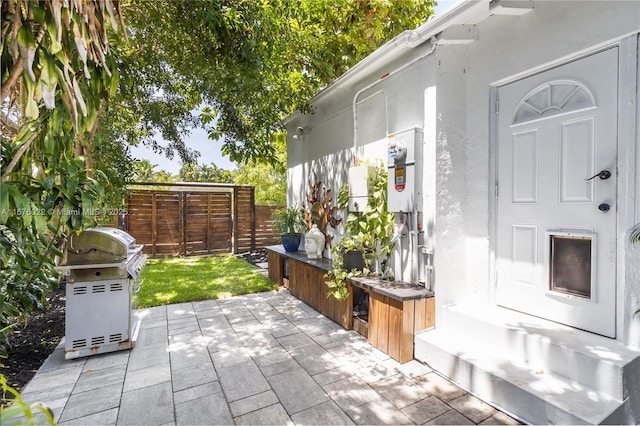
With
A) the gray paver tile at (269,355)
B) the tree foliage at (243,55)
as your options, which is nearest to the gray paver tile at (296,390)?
the gray paver tile at (269,355)

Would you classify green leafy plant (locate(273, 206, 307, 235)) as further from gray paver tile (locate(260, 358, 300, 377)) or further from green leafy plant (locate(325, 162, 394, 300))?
gray paver tile (locate(260, 358, 300, 377))

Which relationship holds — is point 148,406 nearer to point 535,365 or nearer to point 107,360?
point 107,360

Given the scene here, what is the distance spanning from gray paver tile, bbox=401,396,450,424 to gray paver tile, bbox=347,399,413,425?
2.3 inches

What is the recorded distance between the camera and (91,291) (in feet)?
11.0

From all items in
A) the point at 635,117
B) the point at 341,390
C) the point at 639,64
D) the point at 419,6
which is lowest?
the point at 341,390

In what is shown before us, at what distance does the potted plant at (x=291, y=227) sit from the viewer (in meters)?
6.12

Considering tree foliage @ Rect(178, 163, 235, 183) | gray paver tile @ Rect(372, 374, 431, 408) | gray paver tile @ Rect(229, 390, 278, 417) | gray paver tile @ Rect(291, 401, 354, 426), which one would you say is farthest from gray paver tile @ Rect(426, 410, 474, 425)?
tree foliage @ Rect(178, 163, 235, 183)

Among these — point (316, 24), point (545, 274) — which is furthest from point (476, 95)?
point (316, 24)

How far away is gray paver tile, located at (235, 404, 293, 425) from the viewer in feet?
7.78

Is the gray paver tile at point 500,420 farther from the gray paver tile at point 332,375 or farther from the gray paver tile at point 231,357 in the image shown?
the gray paver tile at point 231,357

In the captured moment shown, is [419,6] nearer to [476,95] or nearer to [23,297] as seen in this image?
[476,95]

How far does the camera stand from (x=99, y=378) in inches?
118

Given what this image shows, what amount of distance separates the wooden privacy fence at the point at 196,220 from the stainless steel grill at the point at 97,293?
6.08 m

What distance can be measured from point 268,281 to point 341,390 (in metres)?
4.09
